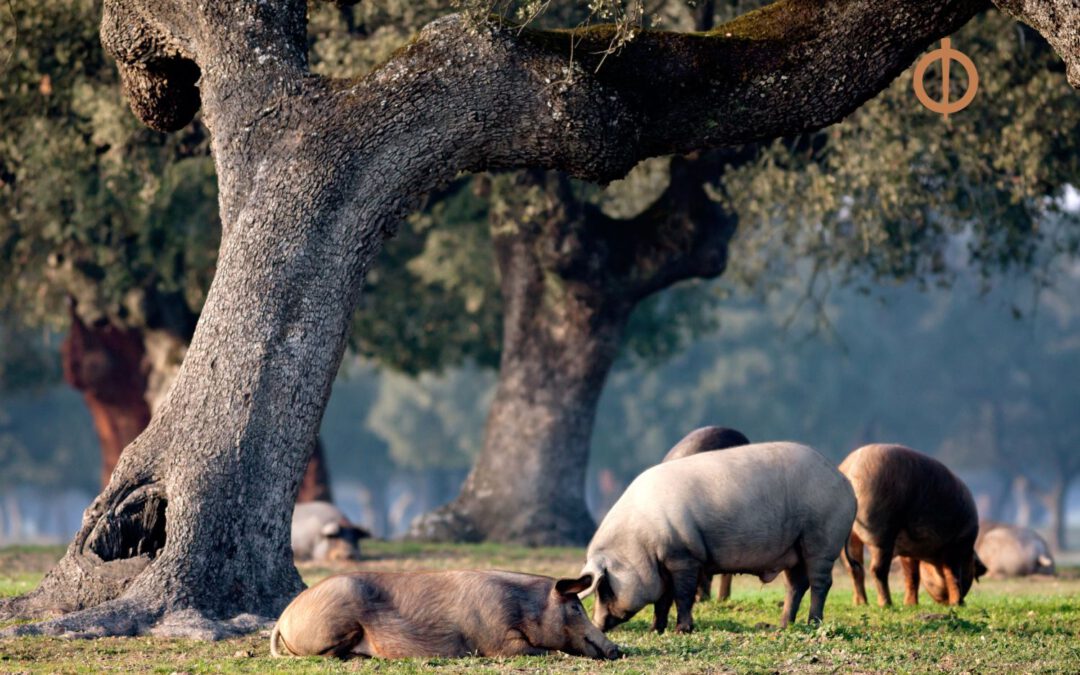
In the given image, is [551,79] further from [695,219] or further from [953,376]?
[953,376]

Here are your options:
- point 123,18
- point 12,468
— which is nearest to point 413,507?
point 12,468

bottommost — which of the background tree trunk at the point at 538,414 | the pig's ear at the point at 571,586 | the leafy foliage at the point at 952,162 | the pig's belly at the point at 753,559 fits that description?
the pig's ear at the point at 571,586

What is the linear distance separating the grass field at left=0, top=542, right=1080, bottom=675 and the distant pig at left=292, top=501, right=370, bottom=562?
31.3 feet

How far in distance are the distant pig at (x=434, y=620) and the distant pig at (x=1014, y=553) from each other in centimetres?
1454

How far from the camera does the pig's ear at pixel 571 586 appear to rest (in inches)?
385

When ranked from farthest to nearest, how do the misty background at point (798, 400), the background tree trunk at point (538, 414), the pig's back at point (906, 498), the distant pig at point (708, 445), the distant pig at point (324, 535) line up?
the misty background at point (798, 400) → the background tree trunk at point (538, 414) → the distant pig at point (324, 535) → the distant pig at point (708, 445) → the pig's back at point (906, 498)

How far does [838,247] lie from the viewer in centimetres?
2614

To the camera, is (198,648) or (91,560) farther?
(91,560)

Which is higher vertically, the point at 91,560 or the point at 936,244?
the point at 936,244

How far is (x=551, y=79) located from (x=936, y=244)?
15264 millimetres

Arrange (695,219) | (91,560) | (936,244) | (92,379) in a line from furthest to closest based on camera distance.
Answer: (92,379)
(936,244)
(695,219)
(91,560)

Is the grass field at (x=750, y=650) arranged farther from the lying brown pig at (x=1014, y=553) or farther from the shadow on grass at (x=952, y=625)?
the lying brown pig at (x=1014, y=553)

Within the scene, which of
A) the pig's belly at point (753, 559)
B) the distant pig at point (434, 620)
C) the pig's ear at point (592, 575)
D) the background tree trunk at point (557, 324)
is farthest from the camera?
the background tree trunk at point (557, 324)

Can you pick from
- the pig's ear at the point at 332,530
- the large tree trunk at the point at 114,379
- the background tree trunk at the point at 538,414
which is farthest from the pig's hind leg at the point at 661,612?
the large tree trunk at the point at 114,379
